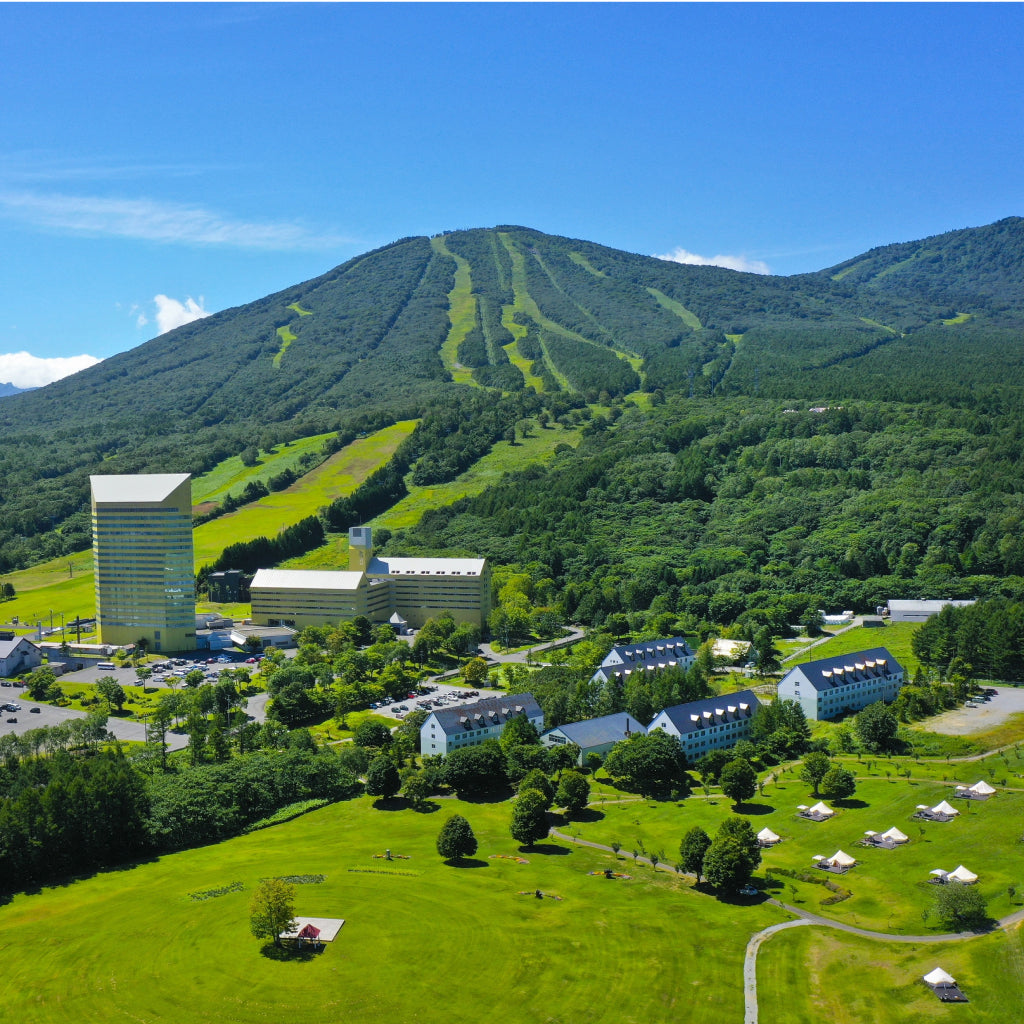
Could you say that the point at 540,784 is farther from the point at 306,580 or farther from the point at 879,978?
the point at 306,580

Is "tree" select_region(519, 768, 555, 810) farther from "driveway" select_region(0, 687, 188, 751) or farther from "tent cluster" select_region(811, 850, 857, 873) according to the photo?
"driveway" select_region(0, 687, 188, 751)

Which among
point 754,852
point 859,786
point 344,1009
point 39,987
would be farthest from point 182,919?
point 859,786

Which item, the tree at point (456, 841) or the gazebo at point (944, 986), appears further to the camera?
the tree at point (456, 841)

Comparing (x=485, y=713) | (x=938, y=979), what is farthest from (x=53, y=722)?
(x=938, y=979)

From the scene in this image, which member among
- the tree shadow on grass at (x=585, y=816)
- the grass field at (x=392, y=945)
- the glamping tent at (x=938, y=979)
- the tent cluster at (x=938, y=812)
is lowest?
the grass field at (x=392, y=945)

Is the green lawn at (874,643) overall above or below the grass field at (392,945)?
above

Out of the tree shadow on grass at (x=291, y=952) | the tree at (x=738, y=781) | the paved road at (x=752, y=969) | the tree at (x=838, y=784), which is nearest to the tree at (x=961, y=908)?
the paved road at (x=752, y=969)

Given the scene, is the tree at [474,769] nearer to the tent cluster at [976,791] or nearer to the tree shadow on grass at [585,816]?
the tree shadow on grass at [585,816]

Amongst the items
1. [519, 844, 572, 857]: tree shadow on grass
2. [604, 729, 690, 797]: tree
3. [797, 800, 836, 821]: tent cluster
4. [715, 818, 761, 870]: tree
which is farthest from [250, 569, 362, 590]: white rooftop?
[715, 818, 761, 870]: tree
